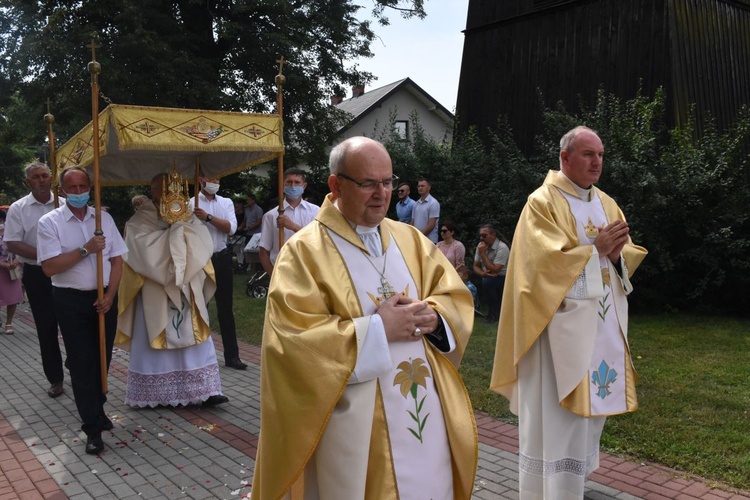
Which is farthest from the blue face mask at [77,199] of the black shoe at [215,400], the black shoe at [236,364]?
the black shoe at [236,364]

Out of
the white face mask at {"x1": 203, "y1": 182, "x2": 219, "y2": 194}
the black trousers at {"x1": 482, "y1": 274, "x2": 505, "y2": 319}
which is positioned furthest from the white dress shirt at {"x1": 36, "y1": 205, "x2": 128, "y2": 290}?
the black trousers at {"x1": 482, "y1": 274, "x2": 505, "y2": 319}

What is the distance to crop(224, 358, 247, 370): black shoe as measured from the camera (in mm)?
7820

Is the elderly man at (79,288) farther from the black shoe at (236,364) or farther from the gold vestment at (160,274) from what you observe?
the black shoe at (236,364)

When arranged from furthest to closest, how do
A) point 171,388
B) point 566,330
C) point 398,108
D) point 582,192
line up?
point 398,108 < point 171,388 < point 582,192 < point 566,330

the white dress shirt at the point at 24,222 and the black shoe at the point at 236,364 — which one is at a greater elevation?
the white dress shirt at the point at 24,222

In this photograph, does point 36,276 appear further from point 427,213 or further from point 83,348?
point 427,213

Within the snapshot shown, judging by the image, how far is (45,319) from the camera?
680 cm

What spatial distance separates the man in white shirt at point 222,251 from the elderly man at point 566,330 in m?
4.02

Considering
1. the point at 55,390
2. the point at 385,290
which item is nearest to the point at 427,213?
the point at 55,390

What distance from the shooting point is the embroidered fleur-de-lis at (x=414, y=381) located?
265 cm

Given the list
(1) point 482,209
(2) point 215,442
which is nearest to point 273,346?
(2) point 215,442

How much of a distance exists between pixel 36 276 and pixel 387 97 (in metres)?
24.8

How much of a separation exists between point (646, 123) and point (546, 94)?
4.06 meters

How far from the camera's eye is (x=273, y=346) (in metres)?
2.54
